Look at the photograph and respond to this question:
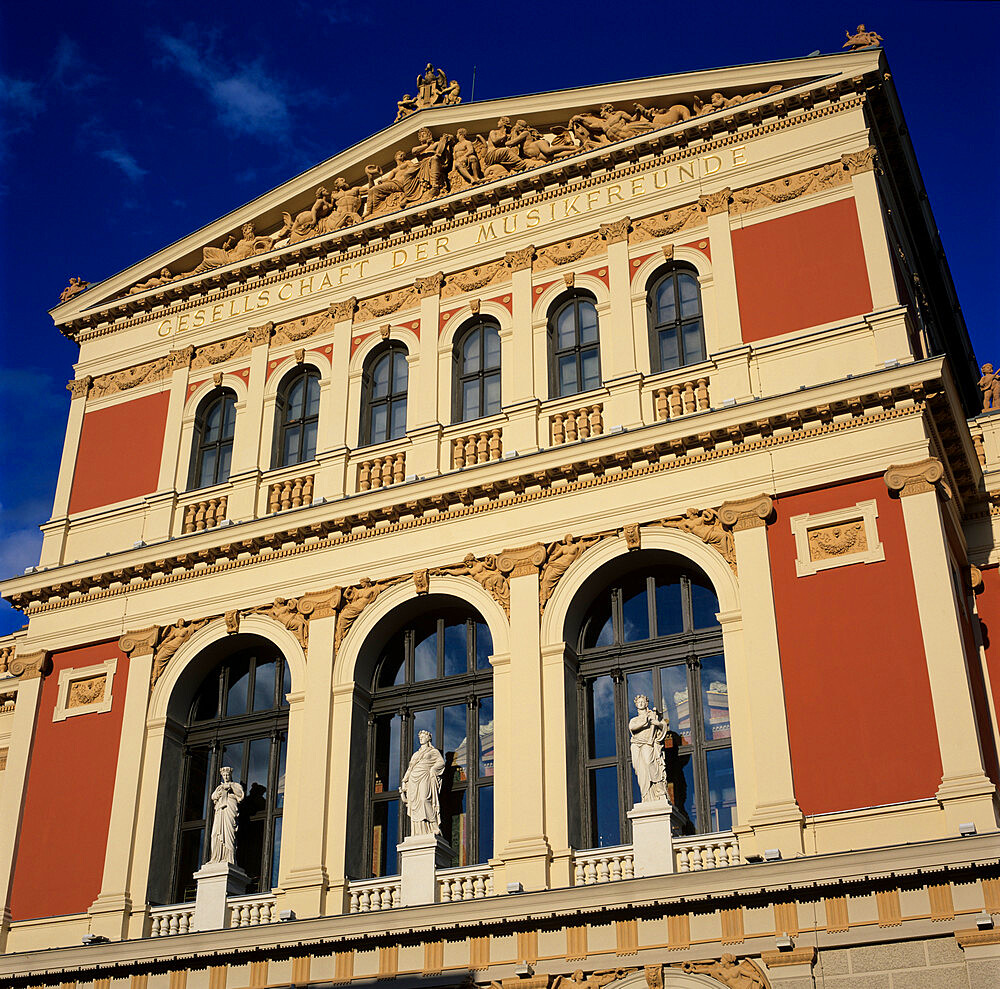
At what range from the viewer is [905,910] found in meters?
15.9

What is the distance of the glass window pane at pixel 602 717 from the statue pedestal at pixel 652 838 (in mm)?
1746

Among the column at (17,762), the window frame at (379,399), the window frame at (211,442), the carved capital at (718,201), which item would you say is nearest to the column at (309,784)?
the window frame at (379,399)

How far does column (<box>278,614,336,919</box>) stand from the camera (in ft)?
64.6

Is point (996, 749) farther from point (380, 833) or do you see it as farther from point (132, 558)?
point (132, 558)

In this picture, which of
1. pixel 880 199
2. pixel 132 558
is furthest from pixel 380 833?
pixel 880 199

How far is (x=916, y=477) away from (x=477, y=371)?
804 cm

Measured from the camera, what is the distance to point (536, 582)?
20.6 meters

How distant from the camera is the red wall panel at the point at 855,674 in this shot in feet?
56.4

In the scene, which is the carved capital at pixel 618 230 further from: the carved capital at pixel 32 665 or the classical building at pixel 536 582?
the carved capital at pixel 32 665

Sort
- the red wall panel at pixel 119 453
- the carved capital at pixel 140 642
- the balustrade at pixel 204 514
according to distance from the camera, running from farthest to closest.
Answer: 1. the red wall panel at pixel 119 453
2. the balustrade at pixel 204 514
3. the carved capital at pixel 140 642

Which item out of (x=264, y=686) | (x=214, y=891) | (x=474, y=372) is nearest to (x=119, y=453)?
(x=264, y=686)

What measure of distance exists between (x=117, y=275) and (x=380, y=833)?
13074 mm

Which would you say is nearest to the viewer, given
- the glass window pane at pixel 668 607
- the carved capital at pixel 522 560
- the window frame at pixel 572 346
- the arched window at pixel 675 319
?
the glass window pane at pixel 668 607

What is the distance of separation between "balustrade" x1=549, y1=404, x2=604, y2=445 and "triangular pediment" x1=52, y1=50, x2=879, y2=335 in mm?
4723
